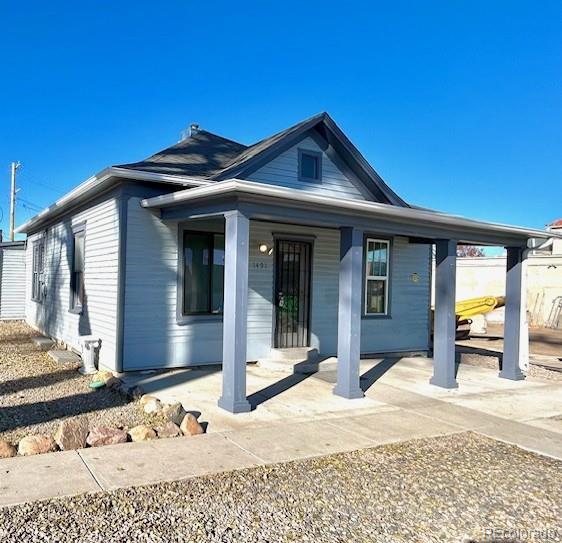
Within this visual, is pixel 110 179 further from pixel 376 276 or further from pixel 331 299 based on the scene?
pixel 376 276

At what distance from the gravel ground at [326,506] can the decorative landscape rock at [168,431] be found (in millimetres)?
1133

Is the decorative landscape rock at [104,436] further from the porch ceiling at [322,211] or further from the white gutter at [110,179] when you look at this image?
the white gutter at [110,179]

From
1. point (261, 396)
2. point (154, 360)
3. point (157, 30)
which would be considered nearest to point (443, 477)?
point (261, 396)

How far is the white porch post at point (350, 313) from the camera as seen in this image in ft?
22.8

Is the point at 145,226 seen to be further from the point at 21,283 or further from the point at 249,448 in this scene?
the point at 21,283

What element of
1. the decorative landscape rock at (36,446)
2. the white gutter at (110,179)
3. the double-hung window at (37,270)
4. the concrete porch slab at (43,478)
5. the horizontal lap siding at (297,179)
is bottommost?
the concrete porch slab at (43,478)

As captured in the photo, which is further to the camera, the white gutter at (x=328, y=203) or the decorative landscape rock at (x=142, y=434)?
the white gutter at (x=328, y=203)

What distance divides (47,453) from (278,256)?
223 inches

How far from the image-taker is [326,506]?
3.68 m

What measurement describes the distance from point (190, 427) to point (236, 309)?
1452 millimetres

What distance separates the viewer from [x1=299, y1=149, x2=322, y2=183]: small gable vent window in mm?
9970

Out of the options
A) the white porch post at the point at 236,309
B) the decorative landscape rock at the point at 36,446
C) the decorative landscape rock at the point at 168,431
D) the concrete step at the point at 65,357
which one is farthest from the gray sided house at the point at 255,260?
the decorative landscape rock at the point at 36,446

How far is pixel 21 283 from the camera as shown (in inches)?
683

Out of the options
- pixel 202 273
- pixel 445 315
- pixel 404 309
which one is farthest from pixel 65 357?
pixel 404 309
